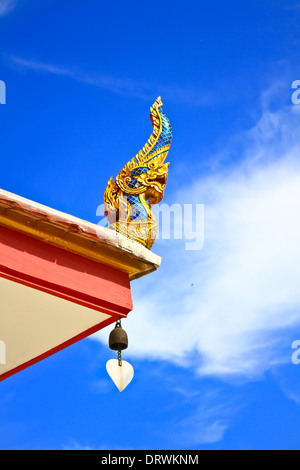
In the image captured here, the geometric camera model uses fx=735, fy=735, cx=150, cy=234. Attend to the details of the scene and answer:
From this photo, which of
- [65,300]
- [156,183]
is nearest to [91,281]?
[65,300]

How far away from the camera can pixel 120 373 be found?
6395 millimetres

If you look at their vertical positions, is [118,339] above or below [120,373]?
above

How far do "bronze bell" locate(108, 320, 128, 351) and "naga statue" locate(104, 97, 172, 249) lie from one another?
883 mm

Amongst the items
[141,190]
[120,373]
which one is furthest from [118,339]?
[141,190]

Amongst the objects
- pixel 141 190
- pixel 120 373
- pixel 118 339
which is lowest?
pixel 120 373

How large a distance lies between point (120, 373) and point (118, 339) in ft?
0.97

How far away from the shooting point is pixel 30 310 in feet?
21.5

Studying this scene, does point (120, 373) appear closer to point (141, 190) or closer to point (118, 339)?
point (118, 339)

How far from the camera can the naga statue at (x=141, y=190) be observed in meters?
6.94

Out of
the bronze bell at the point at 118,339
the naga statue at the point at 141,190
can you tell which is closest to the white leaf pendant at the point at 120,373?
the bronze bell at the point at 118,339

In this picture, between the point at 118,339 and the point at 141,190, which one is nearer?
the point at 118,339

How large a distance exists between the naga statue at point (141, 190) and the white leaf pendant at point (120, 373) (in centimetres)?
114

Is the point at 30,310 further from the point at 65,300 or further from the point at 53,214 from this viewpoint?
the point at 53,214

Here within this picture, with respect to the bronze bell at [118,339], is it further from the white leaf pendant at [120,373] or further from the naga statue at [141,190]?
the naga statue at [141,190]
